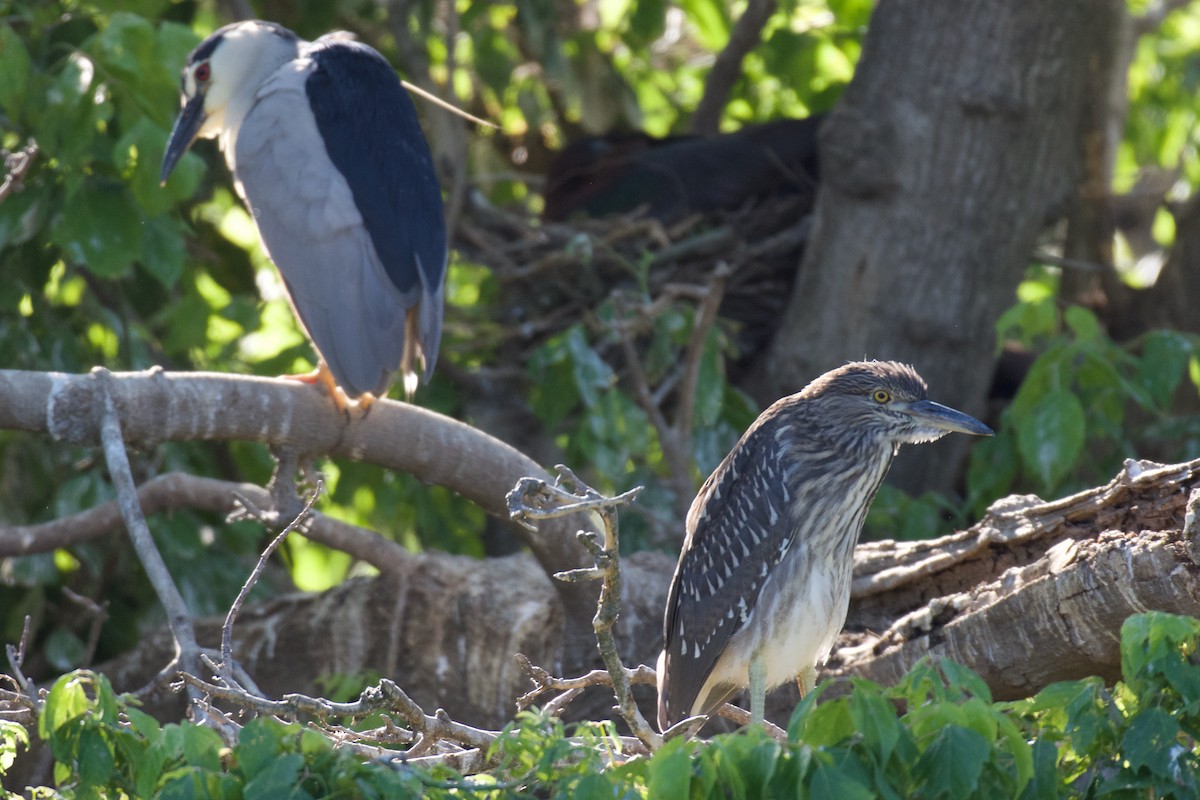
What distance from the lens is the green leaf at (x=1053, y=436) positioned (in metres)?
4.00

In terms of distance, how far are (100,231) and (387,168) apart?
2.93 ft

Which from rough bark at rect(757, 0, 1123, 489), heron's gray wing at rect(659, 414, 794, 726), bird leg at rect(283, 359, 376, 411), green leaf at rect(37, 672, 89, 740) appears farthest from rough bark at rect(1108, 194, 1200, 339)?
green leaf at rect(37, 672, 89, 740)

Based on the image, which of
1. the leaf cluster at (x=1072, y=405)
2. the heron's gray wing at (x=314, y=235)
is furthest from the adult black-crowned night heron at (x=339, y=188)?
the leaf cluster at (x=1072, y=405)

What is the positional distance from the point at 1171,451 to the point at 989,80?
4.82 feet

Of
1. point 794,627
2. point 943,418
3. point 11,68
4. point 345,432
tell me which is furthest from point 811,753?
point 11,68

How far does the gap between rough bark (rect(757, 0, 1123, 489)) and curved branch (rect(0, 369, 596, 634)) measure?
174 cm

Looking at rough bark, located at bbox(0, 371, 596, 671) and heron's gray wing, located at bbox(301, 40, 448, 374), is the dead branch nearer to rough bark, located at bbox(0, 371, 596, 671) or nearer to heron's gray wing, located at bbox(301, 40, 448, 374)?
rough bark, located at bbox(0, 371, 596, 671)

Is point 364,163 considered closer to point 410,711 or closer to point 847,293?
point 847,293

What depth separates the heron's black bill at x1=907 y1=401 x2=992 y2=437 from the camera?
10.5ft

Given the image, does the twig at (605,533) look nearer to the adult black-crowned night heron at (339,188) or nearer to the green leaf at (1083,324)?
the adult black-crowned night heron at (339,188)

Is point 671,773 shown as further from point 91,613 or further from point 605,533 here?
point 91,613

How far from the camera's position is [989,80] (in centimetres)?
504

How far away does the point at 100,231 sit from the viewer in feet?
13.9

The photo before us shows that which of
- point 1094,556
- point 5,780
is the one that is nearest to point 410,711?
point 1094,556
